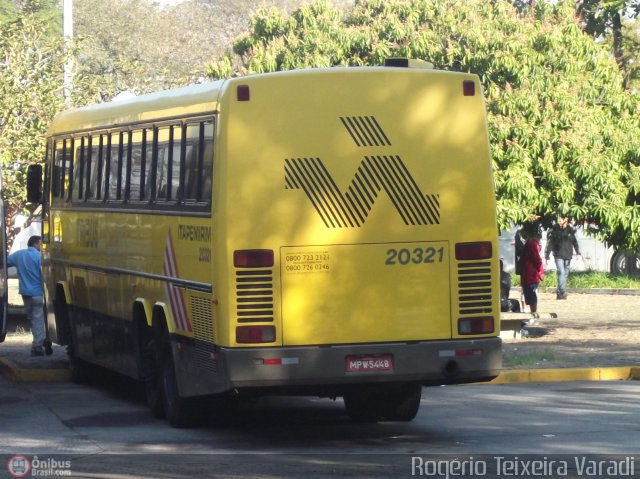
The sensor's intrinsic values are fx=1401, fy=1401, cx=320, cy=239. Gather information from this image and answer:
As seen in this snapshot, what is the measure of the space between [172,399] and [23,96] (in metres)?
17.6

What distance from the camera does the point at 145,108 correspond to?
14.0m

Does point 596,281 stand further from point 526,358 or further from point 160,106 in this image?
point 160,106

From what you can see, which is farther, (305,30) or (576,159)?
(305,30)

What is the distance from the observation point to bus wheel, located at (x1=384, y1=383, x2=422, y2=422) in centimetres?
1303

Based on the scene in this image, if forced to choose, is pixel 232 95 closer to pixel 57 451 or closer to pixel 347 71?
pixel 347 71

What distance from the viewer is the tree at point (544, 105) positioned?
21.4 meters

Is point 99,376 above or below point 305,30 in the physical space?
below

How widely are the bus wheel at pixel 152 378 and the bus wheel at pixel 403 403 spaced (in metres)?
2.25

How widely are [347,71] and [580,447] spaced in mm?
3618

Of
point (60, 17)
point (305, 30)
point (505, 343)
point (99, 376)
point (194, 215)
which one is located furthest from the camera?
point (60, 17)

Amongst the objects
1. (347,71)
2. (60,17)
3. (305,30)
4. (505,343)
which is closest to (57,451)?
(347,71)

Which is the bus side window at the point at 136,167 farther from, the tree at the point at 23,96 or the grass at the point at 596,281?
the grass at the point at 596,281

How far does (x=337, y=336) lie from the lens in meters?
11.4

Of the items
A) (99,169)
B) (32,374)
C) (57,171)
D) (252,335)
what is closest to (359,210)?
(252,335)
